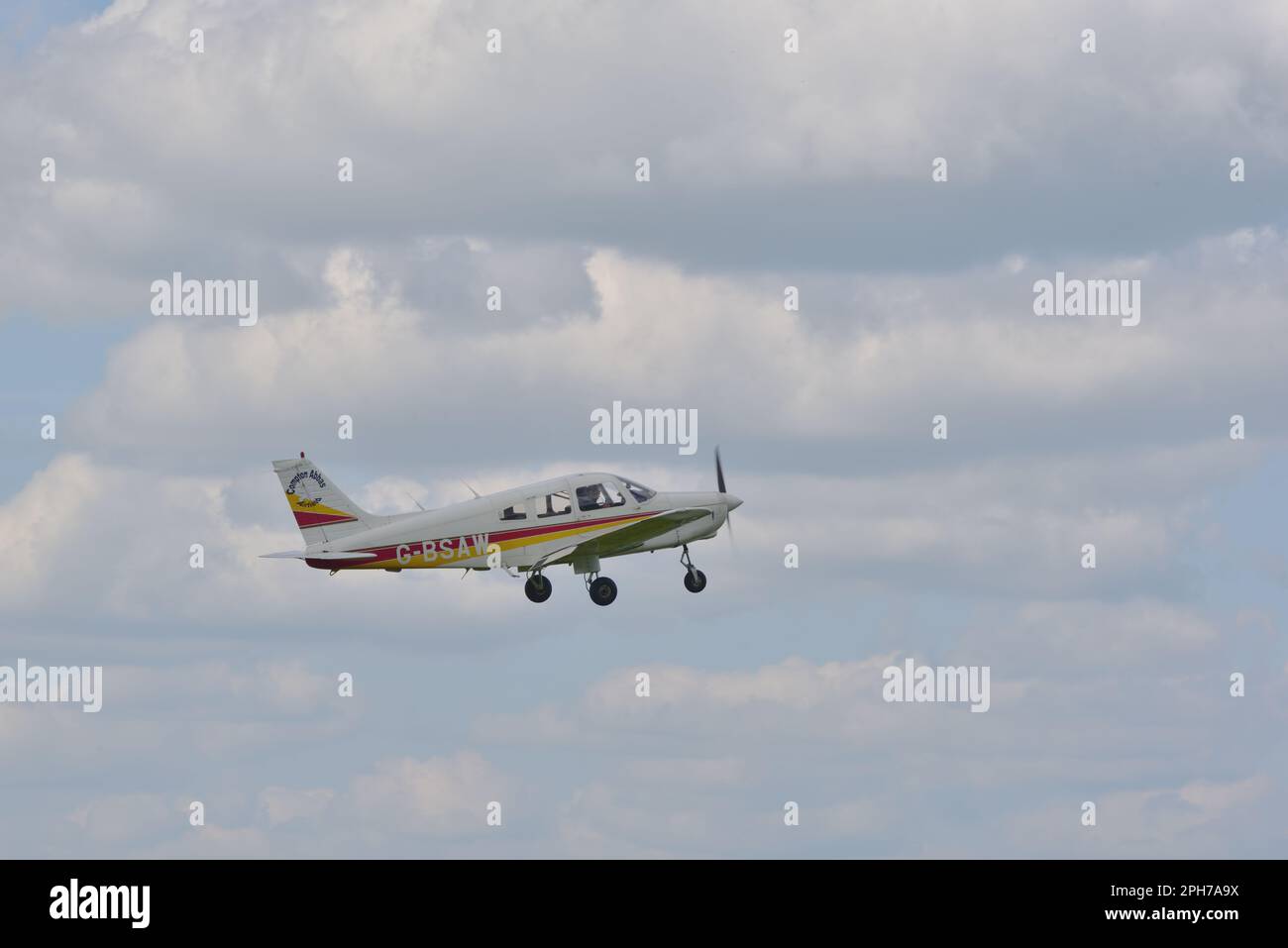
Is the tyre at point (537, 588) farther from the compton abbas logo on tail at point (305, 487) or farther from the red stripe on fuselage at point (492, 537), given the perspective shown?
the compton abbas logo on tail at point (305, 487)

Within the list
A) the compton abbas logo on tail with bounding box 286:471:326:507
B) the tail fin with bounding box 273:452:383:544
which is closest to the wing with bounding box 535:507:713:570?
the tail fin with bounding box 273:452:383:544

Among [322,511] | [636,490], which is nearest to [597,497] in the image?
[636,490]

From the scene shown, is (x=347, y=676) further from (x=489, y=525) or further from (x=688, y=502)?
(x=688, y=502)

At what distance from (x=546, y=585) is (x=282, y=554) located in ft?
23.7

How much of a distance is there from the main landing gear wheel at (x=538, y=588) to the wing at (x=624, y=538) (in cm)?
39

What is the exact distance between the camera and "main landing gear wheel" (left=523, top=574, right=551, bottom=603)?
211 ft

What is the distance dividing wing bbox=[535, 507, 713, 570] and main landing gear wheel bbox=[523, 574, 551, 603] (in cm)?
39

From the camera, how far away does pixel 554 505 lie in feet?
209

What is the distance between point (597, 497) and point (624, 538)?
52.0 inches

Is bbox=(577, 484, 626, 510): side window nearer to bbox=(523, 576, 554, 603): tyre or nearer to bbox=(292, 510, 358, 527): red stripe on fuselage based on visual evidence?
bbox=(523, 576, 554, 603): tyre

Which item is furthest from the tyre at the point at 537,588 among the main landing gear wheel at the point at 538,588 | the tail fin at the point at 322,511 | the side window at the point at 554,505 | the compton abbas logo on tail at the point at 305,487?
the compton abbas logo on tail at the point at 305,487

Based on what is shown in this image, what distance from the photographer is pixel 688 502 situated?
65062mm

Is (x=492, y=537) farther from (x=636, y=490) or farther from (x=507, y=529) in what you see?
(x=636, y=490)
